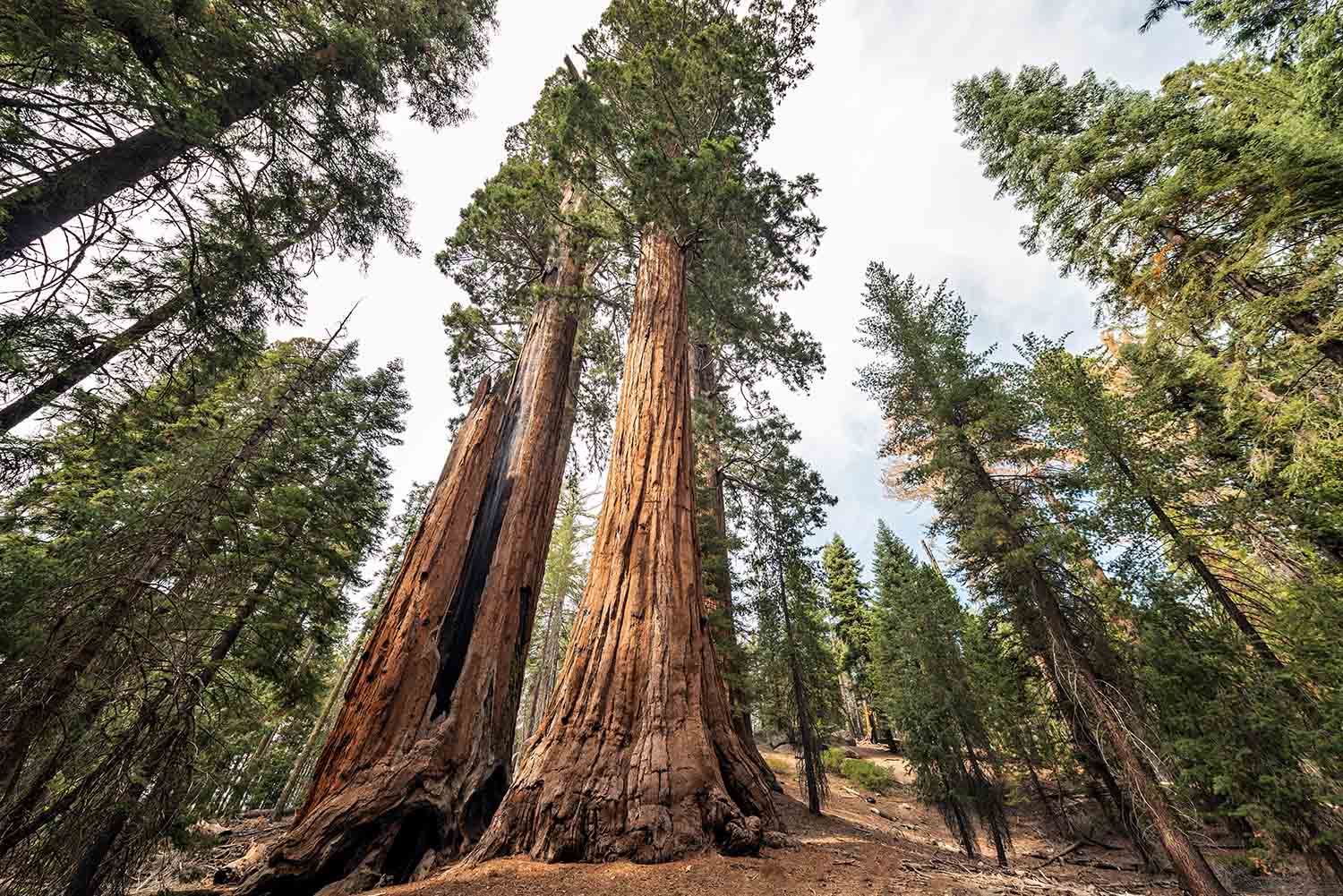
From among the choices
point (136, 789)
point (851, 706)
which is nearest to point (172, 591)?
point (136, 789)

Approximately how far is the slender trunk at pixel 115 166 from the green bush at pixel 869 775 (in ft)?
87.9

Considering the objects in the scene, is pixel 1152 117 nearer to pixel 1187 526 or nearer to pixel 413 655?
pixel 1187 526

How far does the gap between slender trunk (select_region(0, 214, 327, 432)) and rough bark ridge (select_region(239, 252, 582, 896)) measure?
2613mm

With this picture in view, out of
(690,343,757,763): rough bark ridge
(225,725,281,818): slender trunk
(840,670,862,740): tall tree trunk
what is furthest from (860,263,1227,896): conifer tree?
(840,670,862,740): tall tree trunk

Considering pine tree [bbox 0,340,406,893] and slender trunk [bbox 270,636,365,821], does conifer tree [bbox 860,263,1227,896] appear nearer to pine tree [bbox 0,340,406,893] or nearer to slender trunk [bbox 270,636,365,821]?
pine tree [bbox 0,340,406,893]

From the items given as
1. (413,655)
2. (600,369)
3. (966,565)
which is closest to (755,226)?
(600,369)

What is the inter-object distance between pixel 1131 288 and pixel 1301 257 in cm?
193

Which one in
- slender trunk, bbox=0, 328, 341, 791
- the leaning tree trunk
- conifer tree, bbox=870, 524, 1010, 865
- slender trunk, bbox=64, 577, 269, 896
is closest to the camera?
slender trunk, bbox=64, 577, 269, 896

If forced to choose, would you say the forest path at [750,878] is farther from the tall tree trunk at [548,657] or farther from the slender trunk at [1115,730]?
the tall tree trunk at [548,657]

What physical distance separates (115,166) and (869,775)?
27.3 m

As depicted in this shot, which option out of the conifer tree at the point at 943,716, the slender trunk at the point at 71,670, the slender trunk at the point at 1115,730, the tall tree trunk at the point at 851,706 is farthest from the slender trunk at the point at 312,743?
the tall tree trunk at the point at 851,706

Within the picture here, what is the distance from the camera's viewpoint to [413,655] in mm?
3977

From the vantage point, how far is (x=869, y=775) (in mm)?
20266

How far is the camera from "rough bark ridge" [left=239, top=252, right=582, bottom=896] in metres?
3.06
